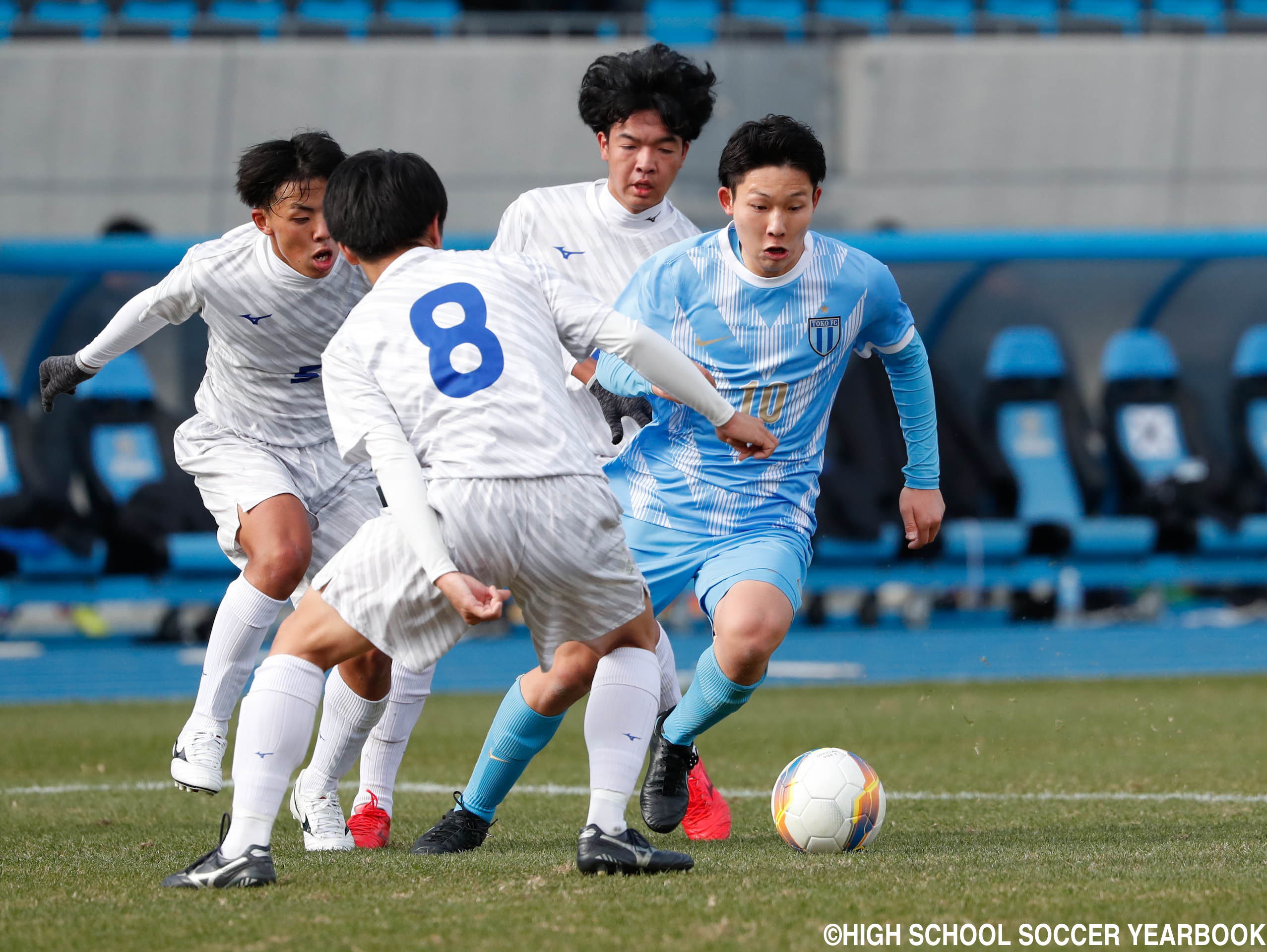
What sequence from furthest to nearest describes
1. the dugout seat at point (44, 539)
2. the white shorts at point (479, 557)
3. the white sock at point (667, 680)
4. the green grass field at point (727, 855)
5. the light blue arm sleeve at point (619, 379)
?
the dugout seat at point (44, 539)
the white sock at point (667, 680)
the light blue arm sleeve at point (619, 379)
the white shorts at point (479, 557)
the green grass field at point (727, 855)

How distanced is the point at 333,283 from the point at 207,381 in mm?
575

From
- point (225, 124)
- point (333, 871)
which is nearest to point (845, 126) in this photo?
point (225, 124)

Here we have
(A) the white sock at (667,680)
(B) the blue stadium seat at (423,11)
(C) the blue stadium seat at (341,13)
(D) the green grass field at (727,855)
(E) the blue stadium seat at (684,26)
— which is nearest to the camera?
(D) the green grass field at (727,855)

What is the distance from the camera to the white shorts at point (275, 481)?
4.30 metres

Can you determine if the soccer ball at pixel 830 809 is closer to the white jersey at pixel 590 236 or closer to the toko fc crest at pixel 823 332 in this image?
the toko fc crest at pixel 823 332

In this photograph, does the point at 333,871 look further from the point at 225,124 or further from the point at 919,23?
the point at 919,23

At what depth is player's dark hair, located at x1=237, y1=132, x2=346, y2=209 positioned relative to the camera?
13.3ft

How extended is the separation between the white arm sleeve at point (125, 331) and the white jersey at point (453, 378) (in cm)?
125

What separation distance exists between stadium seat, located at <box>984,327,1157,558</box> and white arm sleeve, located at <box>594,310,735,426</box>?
10281 mm

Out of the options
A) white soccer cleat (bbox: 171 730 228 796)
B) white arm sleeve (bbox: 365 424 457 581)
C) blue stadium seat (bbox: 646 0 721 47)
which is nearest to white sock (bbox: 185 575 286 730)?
white soccer cleat (bbox: 171 730 228 796)

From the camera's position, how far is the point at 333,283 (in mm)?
4328

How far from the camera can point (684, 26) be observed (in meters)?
16.6

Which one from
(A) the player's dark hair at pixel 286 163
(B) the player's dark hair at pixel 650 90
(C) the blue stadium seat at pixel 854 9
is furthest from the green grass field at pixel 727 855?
(C) the blue stadium seat at pixel 854 9

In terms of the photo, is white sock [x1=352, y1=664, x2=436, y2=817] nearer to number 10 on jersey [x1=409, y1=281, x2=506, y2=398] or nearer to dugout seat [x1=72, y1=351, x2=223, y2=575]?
number 10 on jersey [x1=409, y1=281, x2=506, y2=398]
